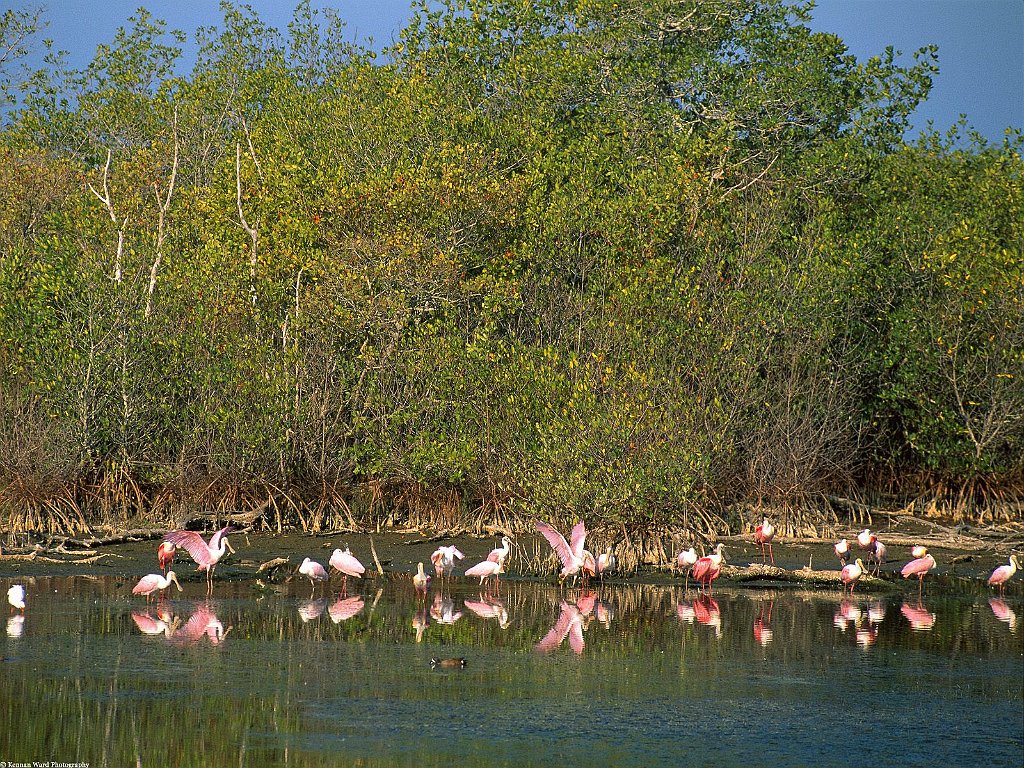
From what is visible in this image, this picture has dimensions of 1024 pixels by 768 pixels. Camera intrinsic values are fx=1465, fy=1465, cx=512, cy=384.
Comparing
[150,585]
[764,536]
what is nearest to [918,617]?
[764,536]

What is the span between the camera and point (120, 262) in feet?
74.9

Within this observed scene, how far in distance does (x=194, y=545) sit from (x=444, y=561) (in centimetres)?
301

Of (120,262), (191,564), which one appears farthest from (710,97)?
(191,564)

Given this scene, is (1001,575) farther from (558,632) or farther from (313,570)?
(313,570)

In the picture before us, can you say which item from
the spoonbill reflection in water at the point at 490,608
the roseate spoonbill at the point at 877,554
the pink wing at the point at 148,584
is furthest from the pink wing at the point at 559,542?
the pink wing at the point at 148,584

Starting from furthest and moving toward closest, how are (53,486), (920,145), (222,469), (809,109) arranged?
(920,145), (809,109), (222,469), (53,486)

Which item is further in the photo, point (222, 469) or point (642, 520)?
point (222, 469)

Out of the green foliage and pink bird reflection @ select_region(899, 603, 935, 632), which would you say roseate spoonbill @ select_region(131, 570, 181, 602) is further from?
pink bird reflection @ select_region(899, 603, 935, 632)

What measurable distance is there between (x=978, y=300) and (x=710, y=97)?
680 cm

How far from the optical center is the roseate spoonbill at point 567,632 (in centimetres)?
1323

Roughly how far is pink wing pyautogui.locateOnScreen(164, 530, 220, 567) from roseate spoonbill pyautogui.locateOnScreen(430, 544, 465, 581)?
8.97ft

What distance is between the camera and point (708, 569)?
16797 mm

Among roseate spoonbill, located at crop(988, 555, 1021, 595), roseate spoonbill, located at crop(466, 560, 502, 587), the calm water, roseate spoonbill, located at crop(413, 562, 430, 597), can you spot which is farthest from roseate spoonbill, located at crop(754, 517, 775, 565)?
roseate spoonbill, located at crop(413, 562, 430, 597)

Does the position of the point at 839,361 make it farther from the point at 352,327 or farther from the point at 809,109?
the point at 352,327
